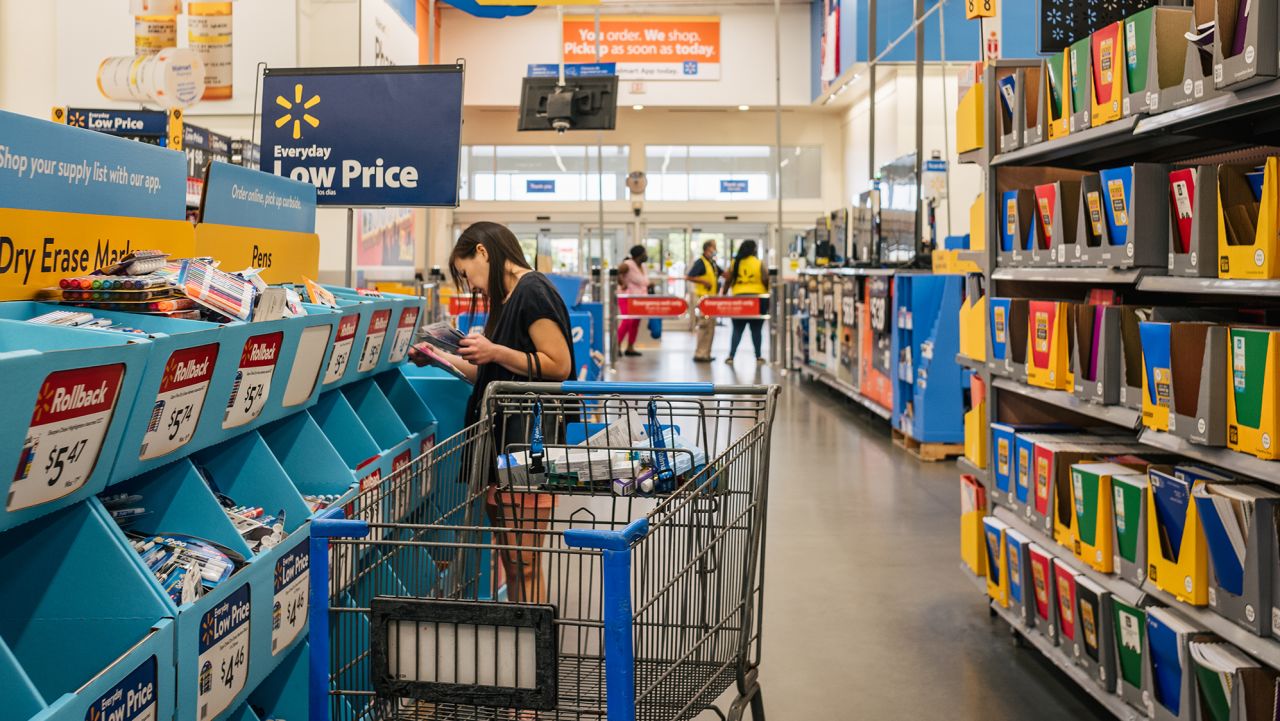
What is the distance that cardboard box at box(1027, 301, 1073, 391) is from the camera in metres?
3.51

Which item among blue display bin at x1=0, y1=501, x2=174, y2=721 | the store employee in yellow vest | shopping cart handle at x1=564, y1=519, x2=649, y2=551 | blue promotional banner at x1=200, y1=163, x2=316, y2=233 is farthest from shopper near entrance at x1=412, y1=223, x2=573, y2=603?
the store employee in yellow vest

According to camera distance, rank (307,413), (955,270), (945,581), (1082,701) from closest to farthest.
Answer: (307,413) < (1082,701) < (945,581) < (955,270)

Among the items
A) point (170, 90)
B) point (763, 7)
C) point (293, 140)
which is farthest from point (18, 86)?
point (763, 7)

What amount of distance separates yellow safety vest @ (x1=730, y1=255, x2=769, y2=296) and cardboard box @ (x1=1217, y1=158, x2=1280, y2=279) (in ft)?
37.8

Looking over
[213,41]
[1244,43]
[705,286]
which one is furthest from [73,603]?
[705,286]

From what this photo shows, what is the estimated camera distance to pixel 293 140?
13.9 feet

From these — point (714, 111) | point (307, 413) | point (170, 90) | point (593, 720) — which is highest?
point (714, 111)

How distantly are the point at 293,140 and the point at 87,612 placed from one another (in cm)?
280

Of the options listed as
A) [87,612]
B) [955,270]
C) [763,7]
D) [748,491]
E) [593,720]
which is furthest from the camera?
[763,7]

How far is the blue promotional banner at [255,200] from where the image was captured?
112 inches

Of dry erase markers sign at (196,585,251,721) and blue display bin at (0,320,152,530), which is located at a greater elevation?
blue display bin at (0,320,152,530)

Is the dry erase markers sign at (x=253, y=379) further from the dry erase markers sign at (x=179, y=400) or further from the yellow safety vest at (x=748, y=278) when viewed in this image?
the yellow safety vest at (x=748, y=278)

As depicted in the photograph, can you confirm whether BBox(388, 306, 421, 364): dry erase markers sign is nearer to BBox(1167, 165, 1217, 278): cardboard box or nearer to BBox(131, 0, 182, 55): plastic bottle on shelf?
BBox(1167, 165, 1217, 278): cardboard box

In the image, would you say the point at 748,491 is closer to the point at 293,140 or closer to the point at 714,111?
the point at 293,140
